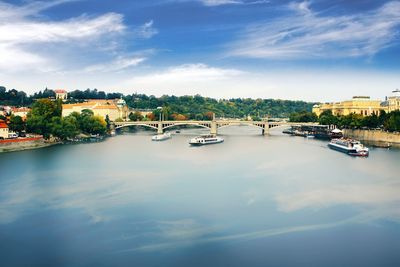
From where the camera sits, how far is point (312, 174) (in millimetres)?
13812

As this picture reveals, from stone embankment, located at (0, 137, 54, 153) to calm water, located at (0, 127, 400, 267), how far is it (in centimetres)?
252

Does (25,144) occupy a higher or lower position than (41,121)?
lower

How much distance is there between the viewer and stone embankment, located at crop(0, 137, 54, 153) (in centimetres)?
1806

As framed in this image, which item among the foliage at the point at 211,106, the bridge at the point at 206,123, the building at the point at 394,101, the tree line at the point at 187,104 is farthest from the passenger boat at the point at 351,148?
the foliage at the point at 211,106

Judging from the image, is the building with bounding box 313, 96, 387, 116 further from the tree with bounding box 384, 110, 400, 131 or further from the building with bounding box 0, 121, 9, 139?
the building with bounding box 0, 121, 9, 139

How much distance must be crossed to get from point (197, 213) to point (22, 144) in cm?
1218

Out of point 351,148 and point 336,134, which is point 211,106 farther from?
→ point 351,148

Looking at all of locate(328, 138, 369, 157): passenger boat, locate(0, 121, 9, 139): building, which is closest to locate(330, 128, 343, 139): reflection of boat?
locate(328, 138, 369, 157): passenger boat

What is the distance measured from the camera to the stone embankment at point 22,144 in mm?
18059

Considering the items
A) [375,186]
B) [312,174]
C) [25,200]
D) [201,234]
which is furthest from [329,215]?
[25,200]

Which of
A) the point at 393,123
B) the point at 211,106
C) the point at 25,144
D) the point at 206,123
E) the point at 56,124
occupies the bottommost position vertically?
the point at 25,144

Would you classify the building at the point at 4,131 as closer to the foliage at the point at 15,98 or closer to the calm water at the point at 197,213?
the calm water at the point at 197,213

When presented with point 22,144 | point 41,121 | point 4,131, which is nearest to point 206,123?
point 41,121

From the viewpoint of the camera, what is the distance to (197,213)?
8.96m
